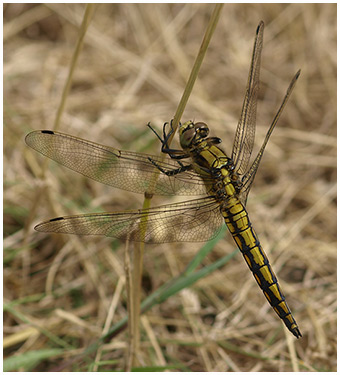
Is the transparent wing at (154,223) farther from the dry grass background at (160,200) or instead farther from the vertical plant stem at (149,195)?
the dry grass background at (160,200)

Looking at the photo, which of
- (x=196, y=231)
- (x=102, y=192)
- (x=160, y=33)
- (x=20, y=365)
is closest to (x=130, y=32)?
Answer: (x=160, y=33)

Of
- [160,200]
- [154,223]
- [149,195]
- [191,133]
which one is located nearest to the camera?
[149,195]

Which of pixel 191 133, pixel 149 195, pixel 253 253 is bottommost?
pixel 253 253

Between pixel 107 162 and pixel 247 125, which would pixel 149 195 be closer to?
pixel 107 162

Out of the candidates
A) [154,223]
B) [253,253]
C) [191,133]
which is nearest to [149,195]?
[154,223]

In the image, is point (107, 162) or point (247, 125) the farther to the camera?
point (247, 125)

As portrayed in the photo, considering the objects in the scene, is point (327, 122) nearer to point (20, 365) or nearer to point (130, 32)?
point (130, 32)
